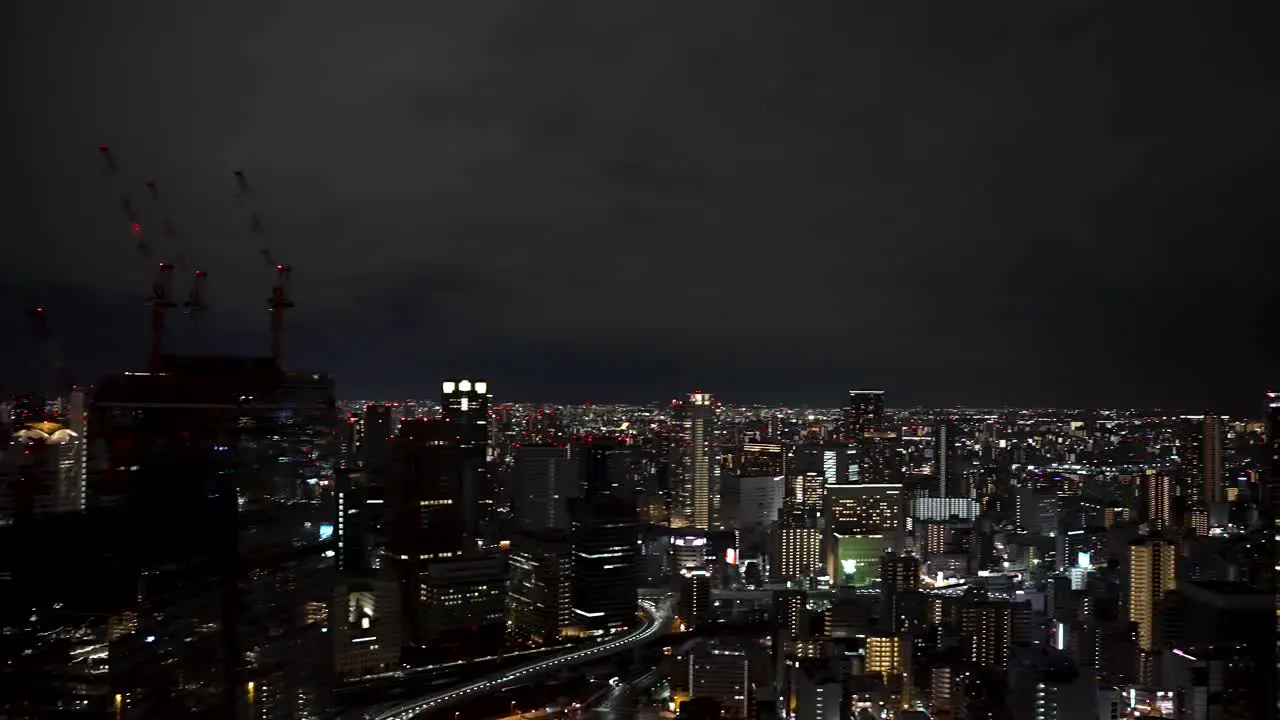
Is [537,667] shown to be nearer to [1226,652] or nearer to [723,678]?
[723,678]

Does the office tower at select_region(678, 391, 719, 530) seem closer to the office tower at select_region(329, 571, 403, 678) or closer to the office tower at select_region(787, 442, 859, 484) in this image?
the office tower at select_region(787, 442, 859, 484)

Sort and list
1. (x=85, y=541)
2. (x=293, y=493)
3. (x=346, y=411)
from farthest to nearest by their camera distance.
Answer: (x=346, y=411)
(x=293, y=493)
(x=85, y=541)

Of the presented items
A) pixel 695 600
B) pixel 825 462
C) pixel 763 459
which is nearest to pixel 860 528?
pixel 825 462

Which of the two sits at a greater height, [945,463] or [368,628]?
[945,463]

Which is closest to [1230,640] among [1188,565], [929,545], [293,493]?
[1188,565]

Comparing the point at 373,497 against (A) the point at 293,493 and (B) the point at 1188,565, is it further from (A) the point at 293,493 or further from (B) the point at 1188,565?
(B) the point at 1188,565

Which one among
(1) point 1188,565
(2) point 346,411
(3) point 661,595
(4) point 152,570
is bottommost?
(3) point 661,595

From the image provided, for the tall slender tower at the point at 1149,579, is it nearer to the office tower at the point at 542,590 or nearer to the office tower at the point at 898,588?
the office tower at the point at 898,588

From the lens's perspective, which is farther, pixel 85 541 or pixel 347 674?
pixel 347 674
